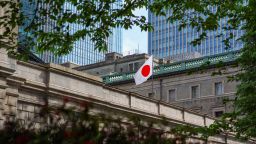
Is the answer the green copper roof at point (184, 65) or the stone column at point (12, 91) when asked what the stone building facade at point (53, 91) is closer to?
the stone column at point (12, 91)

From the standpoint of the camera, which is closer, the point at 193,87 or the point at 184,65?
the point at 193,87

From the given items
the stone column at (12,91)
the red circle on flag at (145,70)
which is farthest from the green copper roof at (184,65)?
the stone column at (12,91)

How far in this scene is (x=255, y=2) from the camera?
805 inches

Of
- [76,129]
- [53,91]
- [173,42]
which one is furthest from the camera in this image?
[173,42]

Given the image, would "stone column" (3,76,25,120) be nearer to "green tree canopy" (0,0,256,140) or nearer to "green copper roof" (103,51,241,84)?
"green tree canopy" (0,0,256,140)

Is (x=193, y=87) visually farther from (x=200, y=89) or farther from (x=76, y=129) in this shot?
(x=76, y=129)

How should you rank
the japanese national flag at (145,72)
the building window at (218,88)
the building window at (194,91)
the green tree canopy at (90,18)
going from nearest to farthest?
the green tree canopy at (90,18) → the japanese national flag at (145,72) → the building window at (218,88) → the building window at (194,91)

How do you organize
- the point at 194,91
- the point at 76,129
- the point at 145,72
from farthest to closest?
the point at 194,91
the point at 145,72
the point at 76,129

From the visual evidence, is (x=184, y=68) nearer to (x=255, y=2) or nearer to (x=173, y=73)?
(x=173, y=73)

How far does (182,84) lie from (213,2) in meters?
42.6

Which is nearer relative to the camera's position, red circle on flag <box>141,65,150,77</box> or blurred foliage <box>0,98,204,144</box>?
blurred foliage <box>0,98,204,144</box>

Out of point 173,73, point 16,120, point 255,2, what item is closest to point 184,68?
point 173,73

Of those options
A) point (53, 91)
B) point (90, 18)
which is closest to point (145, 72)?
point (53, 91)

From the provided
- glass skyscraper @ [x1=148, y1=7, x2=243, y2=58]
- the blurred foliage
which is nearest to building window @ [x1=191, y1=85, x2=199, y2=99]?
the blurred foliage
